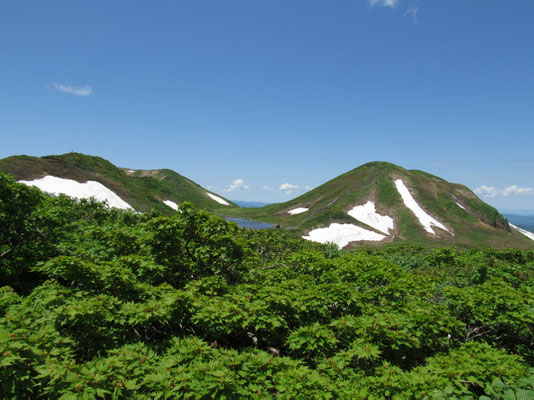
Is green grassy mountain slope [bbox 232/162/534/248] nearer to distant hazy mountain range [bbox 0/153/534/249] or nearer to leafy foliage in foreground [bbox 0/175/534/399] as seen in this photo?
distant hazy mountain range [bbox 0/153/534/249]

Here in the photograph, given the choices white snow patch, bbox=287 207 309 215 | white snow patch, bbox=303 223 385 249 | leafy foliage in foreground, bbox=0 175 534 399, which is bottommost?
white snow patch, bbox=303 223 385 249

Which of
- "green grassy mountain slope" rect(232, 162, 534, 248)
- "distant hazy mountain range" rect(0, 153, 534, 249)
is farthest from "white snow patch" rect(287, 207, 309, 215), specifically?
"green grassy mountain slope" rect(232, 162, 534, 248)

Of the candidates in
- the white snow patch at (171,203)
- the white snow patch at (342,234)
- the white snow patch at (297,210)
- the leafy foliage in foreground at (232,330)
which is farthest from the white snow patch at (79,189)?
the leafy foliage in foreground at (232,330)

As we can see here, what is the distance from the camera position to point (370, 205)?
352 ft

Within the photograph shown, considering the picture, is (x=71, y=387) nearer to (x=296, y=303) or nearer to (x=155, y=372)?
(x=155, y=372)

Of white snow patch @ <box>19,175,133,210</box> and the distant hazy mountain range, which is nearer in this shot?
white snow patch @ <box>19,175,133,210</box>

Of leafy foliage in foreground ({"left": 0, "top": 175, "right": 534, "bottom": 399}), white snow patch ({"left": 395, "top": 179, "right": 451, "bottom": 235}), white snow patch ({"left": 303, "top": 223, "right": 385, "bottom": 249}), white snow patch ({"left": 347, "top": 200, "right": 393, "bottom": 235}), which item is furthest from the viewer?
white snow patch ({"left": 347, "top": 200, "right": 393, "bottom": 235})

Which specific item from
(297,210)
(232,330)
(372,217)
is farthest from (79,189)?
(372,217)

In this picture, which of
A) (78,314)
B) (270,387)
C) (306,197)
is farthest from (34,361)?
(306,197)

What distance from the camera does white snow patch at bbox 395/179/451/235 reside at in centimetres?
9112

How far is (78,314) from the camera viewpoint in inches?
231

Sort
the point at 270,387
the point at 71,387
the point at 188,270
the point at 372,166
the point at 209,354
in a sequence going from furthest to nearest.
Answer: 1. the point at 372,166
2. the point at 188,270
3. the point at 209,354
4. the point at 270,387
5. the point at 71,387

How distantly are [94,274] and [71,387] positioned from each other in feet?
12.8

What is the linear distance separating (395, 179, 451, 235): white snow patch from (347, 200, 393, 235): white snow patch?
33.4 feet
